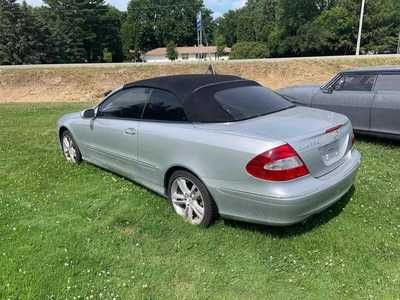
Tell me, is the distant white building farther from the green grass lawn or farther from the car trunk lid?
the car trunk lid

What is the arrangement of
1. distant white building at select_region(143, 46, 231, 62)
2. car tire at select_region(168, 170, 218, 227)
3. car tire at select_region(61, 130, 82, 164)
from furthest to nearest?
1. distant white building at select_region(143, 46, 231, 62)
2. car tire at select_region(61, 130, 82, 164)
3. car tire at select_region(168, 170, 218, 227)

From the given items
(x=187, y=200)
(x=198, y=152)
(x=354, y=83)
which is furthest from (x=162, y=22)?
(x=198, y=152)

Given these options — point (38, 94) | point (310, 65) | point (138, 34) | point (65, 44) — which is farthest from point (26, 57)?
point (138, 34)

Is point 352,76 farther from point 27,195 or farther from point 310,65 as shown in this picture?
point 310,65

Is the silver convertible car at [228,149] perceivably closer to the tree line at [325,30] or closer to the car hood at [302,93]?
the car hood at [302,93]

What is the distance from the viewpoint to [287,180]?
10.8 ft

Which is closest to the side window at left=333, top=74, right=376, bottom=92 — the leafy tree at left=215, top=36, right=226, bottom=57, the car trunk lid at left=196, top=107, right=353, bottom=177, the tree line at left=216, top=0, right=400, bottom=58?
the car trunk lid at left=196, top=107, right=353, bottom=177

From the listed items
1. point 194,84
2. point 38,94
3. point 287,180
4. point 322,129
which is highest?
point 194,84

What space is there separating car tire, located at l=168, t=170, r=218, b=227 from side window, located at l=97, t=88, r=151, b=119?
40.2 inches

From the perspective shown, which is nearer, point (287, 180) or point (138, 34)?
point (287, 180)

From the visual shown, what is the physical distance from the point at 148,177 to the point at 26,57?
51294 mm

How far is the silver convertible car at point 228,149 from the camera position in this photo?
332 centimetres

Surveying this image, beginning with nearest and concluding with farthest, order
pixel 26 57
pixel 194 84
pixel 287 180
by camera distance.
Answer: pixel 287 180, pixel 194 84, pixel 26 57

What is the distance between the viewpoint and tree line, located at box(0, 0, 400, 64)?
168ft
